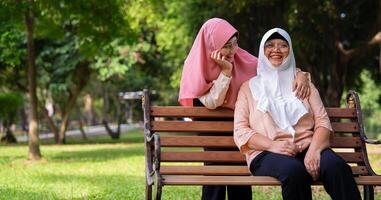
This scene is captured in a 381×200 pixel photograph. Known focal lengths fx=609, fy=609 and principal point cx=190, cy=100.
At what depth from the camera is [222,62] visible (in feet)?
15.1

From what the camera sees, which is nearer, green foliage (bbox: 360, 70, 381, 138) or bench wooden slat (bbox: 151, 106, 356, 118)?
bench wooden slat (bbox: 151, 106, 356, 118)

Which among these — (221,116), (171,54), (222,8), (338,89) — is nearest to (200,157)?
(221,116)

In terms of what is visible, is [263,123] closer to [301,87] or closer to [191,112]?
[301,87]

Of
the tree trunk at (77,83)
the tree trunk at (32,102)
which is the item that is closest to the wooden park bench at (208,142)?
the tree trunk at (32,102)

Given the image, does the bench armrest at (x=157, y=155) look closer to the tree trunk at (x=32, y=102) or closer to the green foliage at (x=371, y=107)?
the tree trunk at (x=32, y=102)

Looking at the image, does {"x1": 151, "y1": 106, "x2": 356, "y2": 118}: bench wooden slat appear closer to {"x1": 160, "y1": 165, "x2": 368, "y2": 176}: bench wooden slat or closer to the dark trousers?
{"x1": 160, "y1": 165, "x2": 368, "y2": 176}: bench wooden slat

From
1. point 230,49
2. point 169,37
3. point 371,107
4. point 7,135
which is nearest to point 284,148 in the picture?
point 230,49

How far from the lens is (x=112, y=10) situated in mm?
13531

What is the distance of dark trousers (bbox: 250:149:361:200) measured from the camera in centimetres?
408

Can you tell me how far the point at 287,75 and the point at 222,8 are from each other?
14.5 m

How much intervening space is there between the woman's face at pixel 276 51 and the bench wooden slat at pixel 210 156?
83cm

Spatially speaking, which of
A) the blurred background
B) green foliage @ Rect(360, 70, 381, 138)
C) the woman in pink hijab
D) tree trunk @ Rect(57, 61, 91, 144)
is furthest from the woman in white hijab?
green foliage @ Rect(360, 70, 381, 138)

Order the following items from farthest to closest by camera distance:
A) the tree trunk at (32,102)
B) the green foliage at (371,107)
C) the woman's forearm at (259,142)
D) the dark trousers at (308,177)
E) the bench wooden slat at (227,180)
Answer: the green foliage at (371,107)
the tree trunk at (32,102)
the woman's forearm at (259,142)
the bench wooden slat at (227,180)
the dark trousers at (308,177)

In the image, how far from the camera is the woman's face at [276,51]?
4.56 meters
